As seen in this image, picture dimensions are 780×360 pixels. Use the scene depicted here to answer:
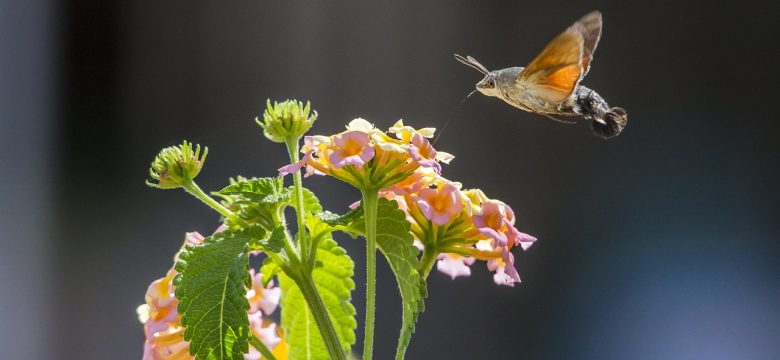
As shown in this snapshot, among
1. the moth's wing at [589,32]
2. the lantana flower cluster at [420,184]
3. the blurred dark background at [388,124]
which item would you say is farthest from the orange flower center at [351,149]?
the blurred dark background at [388,124]

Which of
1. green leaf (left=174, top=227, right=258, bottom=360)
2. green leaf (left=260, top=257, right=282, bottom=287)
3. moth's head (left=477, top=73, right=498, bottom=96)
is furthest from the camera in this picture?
moth's head (left=477, top=73, right=498, bottom=96)

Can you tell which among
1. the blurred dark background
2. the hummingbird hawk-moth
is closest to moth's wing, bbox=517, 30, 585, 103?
the hummingbird hawk-moth

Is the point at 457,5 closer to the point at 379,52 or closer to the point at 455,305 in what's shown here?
the point at 379,52

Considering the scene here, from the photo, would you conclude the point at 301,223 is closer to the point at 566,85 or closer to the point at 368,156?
the point at 368,156

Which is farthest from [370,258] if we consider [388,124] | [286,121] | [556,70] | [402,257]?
[388,124]

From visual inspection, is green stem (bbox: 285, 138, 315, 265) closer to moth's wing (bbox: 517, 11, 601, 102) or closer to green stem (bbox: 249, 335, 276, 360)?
green stem (bbox: 249, 335, 276, 360)

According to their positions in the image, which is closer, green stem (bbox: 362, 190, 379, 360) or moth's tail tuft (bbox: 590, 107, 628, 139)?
green stem (bbox: 362, 190, 379, 360)

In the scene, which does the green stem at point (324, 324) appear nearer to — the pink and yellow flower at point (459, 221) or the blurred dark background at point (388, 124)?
the pink and yellow flower at point (459, 221)

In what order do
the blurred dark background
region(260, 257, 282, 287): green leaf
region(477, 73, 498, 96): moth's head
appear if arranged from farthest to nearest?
the blurred dark background, region(477, 73, 498, 96): moth's head, region(260, 257, 282, 287): green leaf
